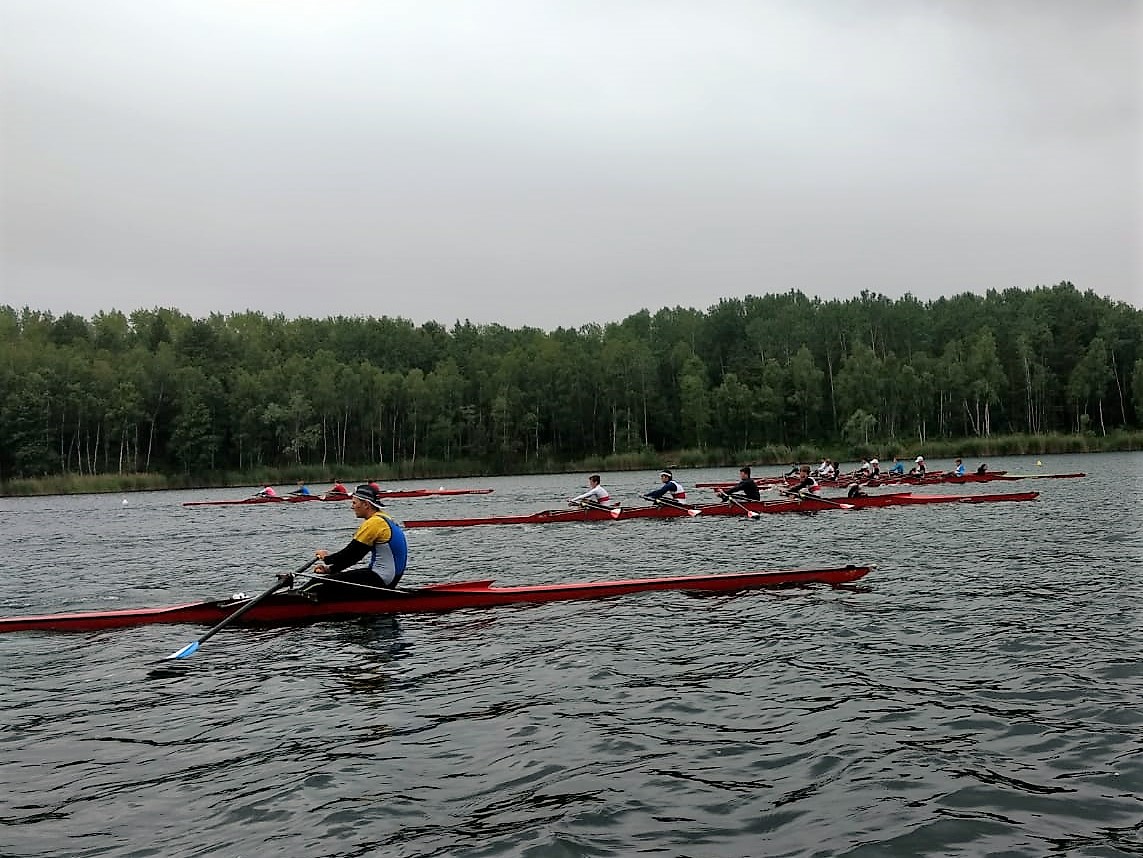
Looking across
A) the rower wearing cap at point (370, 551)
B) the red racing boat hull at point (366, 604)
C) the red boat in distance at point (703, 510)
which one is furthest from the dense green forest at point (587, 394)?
the rower wearing cap at point (370, 551)

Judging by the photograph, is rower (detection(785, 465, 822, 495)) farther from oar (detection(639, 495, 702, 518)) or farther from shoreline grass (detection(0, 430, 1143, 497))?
shoreline grass (detection(0, 430, 1143, 497))

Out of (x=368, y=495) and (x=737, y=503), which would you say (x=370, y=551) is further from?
(x=737, y=503)

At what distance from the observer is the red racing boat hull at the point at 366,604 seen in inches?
507

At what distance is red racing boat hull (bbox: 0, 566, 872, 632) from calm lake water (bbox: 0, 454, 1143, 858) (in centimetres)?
36

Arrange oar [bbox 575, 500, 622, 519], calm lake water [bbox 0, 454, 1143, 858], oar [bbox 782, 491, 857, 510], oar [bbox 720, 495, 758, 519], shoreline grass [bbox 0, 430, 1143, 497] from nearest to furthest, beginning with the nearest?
calm lake water [bbox 0, 454, 1143, 858] < oar [bbox 575, 500, 622, 519] < oar [bbox 720, 495, 758, 519] < oar [bbox 782, 491, 857, 510] < shoreline grass [bbox 0, 430, 1143, 497]

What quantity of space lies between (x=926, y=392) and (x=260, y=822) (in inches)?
3538

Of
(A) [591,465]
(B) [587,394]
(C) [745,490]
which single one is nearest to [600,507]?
(C) [745,490]

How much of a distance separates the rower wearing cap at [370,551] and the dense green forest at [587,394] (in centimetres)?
6303

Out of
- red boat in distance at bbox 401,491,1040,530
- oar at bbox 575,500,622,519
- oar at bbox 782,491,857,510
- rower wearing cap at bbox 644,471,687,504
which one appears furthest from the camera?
oar at bbox 782,491,857,510

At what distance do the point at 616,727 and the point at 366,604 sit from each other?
20.2ft

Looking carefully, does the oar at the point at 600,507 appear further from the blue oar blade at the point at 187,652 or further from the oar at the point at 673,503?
the blue oar blade at the point at 187,652

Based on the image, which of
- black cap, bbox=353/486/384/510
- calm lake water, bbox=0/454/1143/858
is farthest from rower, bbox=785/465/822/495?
black cap, bbox=353/486/384/510

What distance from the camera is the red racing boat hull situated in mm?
12867

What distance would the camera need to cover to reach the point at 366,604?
1313 centimetres
